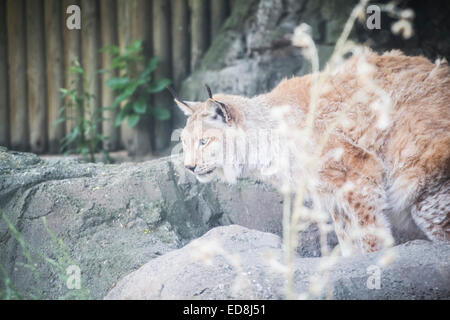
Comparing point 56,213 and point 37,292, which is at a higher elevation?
point 56,213

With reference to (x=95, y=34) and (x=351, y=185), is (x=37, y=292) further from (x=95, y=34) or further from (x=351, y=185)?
(x=95, y=34)

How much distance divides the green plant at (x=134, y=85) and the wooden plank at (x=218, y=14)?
1.07 m

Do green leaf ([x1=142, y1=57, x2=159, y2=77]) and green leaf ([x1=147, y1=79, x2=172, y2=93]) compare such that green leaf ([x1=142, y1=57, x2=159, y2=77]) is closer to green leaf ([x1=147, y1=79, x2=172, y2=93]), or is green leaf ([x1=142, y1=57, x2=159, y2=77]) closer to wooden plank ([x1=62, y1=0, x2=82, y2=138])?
green leaf ([x1=147, y1=79, x2=172, y2=93])

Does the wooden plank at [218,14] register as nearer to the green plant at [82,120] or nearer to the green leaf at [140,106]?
the green leaf at [140,106]

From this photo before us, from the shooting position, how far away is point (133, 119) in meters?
8.45

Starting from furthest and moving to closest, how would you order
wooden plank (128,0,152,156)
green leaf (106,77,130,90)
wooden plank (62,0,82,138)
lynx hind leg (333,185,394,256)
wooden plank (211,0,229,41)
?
wooden plank (62,0,82,138), wooden plank (128,0,152,156), wooden plank (211,0,229,41), green leaf (106,77,130,90), lynx hind leg (333,185,394,256)

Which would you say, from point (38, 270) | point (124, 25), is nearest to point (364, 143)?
point (38, 270)

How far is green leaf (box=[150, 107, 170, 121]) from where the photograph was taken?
8.48m

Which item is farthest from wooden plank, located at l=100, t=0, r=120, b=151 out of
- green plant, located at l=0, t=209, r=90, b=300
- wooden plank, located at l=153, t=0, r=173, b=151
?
green plant, located at l=0, t=209, r=90, b=300

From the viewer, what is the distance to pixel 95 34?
29.7 ft

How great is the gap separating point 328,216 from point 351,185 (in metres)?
0.62

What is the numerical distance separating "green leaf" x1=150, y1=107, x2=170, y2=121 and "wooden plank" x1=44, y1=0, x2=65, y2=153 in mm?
1923
